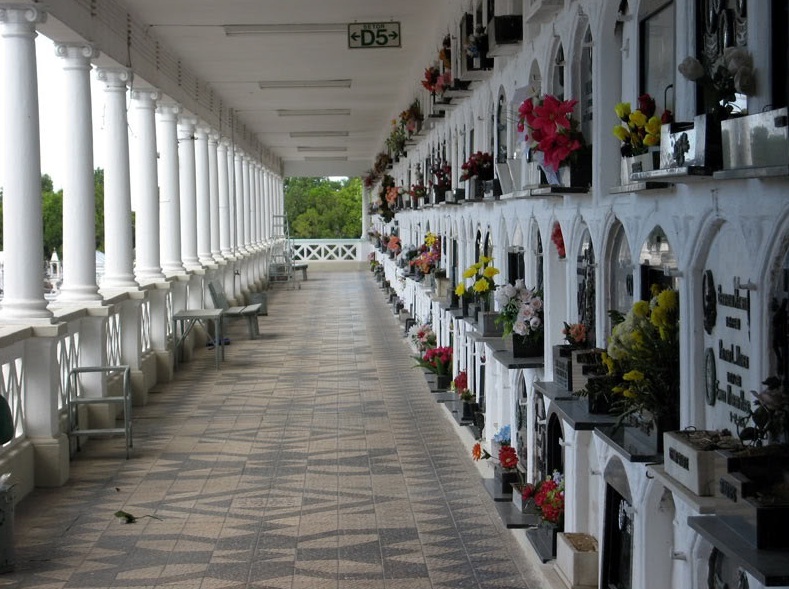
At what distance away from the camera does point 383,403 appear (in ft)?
41.2

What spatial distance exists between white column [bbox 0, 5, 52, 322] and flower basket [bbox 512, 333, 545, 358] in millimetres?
3621

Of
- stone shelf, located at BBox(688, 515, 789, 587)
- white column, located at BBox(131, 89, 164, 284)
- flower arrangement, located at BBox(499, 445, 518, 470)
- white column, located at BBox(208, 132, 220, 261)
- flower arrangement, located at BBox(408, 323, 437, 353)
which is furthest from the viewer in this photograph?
white column, located at BBox(208, 132, 220, 261)

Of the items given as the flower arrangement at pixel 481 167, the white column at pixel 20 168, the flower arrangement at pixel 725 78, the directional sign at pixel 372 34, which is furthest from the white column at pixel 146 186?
the flower arrangement at pixel 725 78

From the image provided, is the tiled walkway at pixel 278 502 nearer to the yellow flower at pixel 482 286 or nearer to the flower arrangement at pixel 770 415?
the yellow flower at pixel 482 286

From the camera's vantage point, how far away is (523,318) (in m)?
7.04

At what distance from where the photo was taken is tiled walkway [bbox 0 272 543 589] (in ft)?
21.8

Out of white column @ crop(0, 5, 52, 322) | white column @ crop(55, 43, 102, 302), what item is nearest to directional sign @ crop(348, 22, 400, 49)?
white column @ crop(55, 43, 102, 302)

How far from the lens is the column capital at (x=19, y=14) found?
8.83 meters

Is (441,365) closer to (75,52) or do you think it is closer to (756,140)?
(75,52)

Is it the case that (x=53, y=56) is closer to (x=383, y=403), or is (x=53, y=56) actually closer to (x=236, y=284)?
(x=383, y=403)

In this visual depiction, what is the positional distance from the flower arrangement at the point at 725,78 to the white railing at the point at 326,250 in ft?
134

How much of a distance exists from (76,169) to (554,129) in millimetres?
6209

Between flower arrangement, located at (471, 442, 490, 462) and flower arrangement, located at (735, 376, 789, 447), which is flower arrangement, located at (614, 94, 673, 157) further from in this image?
flower arrangement, located at (471, 442, 490, 462)

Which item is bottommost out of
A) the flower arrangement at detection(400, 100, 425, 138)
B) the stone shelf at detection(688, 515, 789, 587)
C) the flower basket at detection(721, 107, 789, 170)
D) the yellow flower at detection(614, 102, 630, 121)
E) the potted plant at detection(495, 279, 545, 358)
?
the stone shelf at detection(688, 515, 789, 587)
